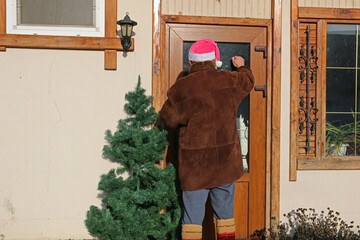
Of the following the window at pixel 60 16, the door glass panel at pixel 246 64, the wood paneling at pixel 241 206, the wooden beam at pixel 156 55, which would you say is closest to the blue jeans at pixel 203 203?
the wood paneling at pixel 241 206

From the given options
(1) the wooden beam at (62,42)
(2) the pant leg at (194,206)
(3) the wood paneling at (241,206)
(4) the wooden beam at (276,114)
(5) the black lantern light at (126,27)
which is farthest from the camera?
(3) the wood paneling at (241,206)

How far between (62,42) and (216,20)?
1.58 m

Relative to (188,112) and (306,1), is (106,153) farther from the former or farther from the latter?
(306,1)

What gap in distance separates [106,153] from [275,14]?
2250mm

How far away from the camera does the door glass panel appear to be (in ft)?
16.3

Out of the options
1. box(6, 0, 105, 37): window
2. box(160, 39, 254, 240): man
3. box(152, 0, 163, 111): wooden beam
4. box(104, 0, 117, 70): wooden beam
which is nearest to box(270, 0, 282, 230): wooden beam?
box(160, 39, 254, 240): man

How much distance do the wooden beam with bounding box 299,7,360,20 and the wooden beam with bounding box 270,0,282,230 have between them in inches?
10.9

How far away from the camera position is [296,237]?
194 inches

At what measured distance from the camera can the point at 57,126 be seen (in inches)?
189

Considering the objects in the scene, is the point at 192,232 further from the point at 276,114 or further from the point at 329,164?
the point at 329,164

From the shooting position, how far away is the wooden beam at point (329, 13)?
16.4ft

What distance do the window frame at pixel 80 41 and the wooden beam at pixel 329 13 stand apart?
72.6 inches

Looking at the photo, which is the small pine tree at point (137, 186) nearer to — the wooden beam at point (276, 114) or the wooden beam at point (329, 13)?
the wooden beam at point (276, 114)

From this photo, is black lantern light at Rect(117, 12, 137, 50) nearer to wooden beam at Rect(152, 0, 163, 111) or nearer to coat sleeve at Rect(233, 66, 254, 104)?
wooden beam at Rect(152, 0, 163, 111)
